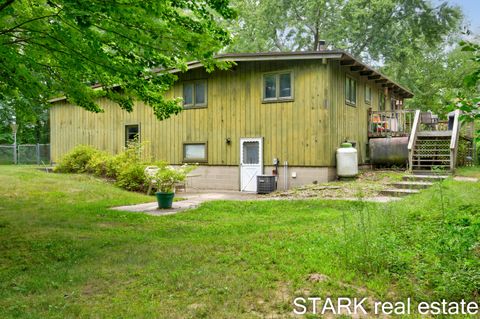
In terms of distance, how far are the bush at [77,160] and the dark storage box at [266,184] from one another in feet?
23.8

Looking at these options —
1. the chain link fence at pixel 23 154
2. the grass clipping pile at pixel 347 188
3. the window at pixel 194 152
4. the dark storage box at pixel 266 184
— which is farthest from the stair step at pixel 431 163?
the chain link fence at pixel 23 154

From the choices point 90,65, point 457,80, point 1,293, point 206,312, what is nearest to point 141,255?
point 1,293

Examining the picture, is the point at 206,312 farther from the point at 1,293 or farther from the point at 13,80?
the point at 13,80

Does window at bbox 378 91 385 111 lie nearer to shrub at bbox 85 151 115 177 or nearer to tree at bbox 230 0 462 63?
tree at bbox 230 0 462 63

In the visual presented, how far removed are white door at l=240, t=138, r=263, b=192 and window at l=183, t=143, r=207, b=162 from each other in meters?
1.71

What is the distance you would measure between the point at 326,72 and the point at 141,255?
910 centimetres

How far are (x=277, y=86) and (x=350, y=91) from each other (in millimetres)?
3119

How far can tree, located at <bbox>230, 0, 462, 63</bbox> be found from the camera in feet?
92.0

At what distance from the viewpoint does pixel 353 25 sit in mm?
28531

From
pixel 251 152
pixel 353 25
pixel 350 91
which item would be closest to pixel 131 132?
pixel 251 152

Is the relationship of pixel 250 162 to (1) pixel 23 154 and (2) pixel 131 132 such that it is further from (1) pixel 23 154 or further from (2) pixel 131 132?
(1) pixel 23 154

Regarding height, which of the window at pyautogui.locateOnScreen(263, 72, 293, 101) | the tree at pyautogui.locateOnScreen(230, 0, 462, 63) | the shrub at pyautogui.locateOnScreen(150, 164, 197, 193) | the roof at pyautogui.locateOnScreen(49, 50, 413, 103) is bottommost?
the shrub at pyautogui.locateOnScreen(150, 164, 197, 193)

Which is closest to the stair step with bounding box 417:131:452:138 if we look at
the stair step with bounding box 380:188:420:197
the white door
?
the stair step with bounding box 380:188:420:197

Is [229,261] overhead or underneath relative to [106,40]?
underneath
